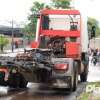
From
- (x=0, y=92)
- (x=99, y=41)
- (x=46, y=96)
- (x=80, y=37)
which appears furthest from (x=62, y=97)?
(x=99, y=41)

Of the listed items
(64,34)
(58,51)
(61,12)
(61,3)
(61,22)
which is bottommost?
(58,51)

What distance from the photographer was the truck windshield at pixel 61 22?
20094 mm

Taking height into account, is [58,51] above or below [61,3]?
below

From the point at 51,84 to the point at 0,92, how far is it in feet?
5.88

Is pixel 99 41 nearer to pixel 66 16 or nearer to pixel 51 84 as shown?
Result: pixel 66 16

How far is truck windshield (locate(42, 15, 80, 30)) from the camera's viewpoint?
65.9 feet

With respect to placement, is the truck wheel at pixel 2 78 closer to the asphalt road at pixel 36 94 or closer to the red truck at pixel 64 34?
the asphalt road at pixel 36 94

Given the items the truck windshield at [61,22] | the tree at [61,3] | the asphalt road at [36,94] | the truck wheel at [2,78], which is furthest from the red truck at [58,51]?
the tree at [61,3]

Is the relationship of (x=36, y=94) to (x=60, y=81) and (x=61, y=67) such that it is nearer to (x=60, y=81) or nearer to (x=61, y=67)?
(x=60, y=81)

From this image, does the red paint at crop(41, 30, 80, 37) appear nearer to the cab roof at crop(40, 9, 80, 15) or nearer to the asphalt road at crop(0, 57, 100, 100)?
the cab roof at crop(40, 9, 80, 15)

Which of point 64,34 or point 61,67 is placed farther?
point 64,34

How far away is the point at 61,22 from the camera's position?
2023 centimetres

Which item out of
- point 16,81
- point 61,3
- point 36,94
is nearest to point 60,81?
point 36,94

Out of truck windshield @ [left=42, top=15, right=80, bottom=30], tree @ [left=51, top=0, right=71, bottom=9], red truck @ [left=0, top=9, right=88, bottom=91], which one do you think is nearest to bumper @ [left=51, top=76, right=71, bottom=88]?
red truck @ [left=0, top=9, right=88, bottom=91]
